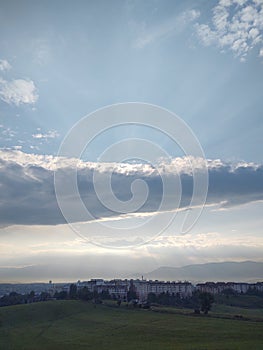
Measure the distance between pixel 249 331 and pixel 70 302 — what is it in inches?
2286

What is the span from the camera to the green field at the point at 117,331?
4622cm

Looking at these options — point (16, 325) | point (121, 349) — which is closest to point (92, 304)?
point (16, 325)

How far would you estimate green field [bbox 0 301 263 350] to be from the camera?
46.2 meters

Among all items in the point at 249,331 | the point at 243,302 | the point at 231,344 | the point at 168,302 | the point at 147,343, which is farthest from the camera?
the point at 243,302

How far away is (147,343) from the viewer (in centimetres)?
4741

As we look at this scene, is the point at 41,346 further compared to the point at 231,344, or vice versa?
the point at 41,346

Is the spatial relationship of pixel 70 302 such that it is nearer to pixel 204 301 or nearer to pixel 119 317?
pixel 119 317

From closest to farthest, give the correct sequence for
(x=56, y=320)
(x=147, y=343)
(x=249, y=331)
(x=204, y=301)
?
(x=147, y=343) → (x=249, y=331) → (x=56, y=320) → (x=204, y=301)

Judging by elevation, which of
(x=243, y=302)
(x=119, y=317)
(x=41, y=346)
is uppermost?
(x=243, y=302)

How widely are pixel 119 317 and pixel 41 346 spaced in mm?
30461

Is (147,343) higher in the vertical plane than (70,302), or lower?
lower

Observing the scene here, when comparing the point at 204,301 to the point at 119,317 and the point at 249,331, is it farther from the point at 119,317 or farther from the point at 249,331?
the point at 249,331

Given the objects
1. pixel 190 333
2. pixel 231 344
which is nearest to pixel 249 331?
pixel 190 333

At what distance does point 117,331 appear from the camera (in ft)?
193
